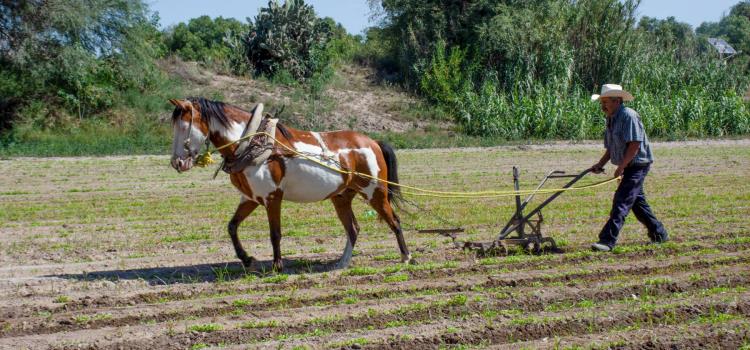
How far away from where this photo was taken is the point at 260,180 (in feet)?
30.6

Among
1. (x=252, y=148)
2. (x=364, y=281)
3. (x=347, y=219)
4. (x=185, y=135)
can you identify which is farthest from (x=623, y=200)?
(x=185, y=135)

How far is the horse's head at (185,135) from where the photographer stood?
9.09 metres

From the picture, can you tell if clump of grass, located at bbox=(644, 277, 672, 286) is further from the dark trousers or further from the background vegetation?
the background vegetation

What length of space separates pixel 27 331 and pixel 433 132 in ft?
83.9

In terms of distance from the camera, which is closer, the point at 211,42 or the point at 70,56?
the point at 70,56

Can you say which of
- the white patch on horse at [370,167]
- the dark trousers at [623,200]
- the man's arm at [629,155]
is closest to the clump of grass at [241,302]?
the white patch on horse at [370,167]

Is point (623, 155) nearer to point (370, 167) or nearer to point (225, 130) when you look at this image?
point (370, 167)

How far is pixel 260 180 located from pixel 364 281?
162 centimetres

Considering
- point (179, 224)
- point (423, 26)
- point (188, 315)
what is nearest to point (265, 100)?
point (423, 26)

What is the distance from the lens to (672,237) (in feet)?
37.0

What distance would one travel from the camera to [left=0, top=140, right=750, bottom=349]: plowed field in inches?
273

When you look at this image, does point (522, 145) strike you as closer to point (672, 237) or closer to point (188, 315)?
point (672, 237)

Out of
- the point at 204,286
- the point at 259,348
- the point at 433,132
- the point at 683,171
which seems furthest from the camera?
the point at 433,132

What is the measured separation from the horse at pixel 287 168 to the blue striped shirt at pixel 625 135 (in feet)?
9.03
